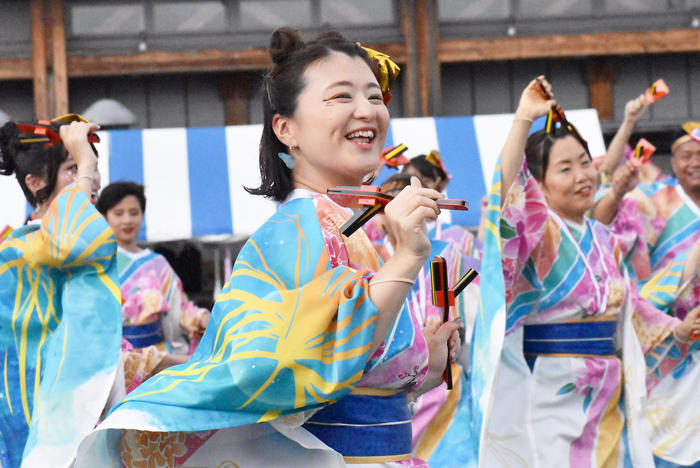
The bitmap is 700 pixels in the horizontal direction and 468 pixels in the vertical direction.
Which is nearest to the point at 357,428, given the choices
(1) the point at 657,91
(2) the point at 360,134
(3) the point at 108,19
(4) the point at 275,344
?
(4) the point at 275,344

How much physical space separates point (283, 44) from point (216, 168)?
15.2 ft

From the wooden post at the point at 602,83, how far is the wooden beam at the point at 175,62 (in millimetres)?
1880

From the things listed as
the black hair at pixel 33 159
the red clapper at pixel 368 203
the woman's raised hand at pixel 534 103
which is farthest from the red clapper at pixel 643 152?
the red clapper at pixel 368 203

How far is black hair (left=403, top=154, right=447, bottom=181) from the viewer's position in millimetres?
4887

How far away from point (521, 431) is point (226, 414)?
1.81 meters

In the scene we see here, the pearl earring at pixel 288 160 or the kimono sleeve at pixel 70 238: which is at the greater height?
the pearl earring at pixel 288 160

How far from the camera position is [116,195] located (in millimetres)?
4566

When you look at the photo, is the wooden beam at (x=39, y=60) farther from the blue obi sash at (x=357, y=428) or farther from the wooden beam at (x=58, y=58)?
the blue obi sash at (x=357, y=428)

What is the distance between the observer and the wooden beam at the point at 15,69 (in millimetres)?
7609

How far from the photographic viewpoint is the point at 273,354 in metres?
1.49

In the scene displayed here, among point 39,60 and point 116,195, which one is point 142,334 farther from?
point 39,60

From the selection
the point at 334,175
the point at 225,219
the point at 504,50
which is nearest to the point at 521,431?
the point at 334,175

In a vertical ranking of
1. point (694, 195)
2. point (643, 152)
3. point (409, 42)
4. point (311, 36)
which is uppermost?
point (311, 36)

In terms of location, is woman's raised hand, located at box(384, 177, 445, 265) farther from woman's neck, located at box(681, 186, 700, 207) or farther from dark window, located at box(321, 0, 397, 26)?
dark window, located at box(321, 0, 397, 26)
